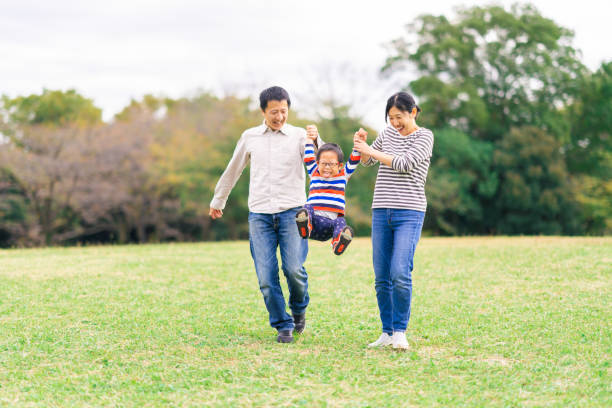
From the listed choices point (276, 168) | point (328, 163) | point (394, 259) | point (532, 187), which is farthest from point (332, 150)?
point (532, 187)

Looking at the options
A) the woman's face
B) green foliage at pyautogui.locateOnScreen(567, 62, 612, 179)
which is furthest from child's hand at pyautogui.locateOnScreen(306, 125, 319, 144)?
green foliage at pyautogui.locateOnScreen(567, 62, 612, 179)

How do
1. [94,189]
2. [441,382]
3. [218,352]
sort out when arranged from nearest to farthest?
[441,382] → [218,352] → [94,189]

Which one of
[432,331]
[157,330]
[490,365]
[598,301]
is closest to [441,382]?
[490,365]

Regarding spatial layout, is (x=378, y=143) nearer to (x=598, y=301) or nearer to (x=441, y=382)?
(x=441, y=382)

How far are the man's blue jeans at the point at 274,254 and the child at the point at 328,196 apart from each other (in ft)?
0.84

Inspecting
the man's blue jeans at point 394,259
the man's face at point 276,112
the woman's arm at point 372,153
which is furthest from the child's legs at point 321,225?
the man's face at point 276,112

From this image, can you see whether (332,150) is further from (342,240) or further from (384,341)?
(384,341)

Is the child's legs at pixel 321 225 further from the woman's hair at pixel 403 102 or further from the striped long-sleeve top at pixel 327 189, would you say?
the woman's hair at pixel 403 102

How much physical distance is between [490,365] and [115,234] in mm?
31854

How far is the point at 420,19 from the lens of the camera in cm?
3647

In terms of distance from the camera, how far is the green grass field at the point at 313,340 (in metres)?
4.11

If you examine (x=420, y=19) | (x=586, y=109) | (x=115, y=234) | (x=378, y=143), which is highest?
(x=420, y=19)

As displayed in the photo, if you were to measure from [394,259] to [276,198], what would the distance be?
115cm

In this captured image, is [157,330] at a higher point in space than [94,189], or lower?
lower
